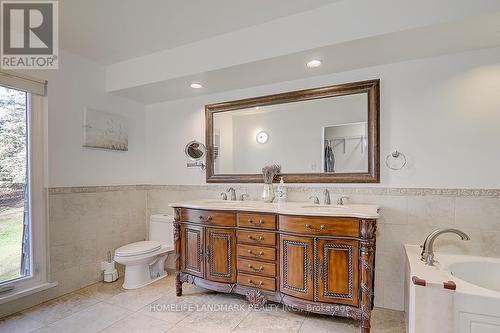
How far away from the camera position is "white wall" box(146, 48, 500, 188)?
6.27 ft

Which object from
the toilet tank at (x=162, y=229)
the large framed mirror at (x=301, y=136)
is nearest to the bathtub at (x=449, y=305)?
the large framed mirror at (x=301, y=136)

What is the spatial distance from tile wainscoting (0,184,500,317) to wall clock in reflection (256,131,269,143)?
492 mm

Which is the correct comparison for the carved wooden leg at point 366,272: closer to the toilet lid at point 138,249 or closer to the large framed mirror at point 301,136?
the large framed mirror at point 301,136

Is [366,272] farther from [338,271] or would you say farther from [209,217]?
[209,217]

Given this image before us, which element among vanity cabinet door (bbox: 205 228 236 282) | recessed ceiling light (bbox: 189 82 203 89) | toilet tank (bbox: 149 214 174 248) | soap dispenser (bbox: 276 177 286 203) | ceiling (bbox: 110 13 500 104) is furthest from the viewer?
toilet tank (bbox: 149 214 174 248)

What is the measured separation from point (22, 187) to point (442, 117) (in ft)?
11.9

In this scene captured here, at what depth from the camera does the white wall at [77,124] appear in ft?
7.95

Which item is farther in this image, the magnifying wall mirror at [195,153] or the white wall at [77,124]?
the magnifying wall mirror at [195,153]

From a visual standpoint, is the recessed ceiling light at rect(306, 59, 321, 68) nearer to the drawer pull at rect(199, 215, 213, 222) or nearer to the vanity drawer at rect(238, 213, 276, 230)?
the vanity drawer at rect(238, 213, 276, 230)

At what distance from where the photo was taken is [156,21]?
2.05 m

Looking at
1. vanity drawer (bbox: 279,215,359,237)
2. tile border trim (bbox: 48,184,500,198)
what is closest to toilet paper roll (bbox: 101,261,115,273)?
tile border trim (bbox: 48,184,500,198)

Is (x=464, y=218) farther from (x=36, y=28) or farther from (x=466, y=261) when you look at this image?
(x=36, y=28)

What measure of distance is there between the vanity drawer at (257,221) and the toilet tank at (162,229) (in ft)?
3.85

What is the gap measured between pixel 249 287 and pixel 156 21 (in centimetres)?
234
